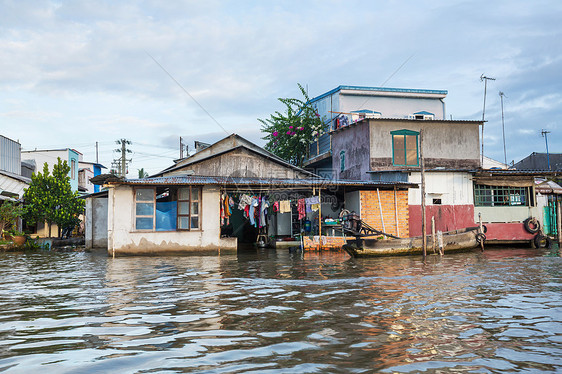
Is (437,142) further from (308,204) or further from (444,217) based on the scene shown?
(308,204)

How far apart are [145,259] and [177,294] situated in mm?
8366

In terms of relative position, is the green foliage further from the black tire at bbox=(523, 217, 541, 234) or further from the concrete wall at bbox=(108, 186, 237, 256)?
the black tire at bbox=(523, 217, 541, 234)

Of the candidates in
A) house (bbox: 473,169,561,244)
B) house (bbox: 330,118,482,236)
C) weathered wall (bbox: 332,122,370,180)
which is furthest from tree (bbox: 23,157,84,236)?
house (bbox: 473,169,561,244)

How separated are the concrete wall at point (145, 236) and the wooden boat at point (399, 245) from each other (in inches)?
217

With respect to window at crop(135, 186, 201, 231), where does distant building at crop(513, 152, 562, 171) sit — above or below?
above

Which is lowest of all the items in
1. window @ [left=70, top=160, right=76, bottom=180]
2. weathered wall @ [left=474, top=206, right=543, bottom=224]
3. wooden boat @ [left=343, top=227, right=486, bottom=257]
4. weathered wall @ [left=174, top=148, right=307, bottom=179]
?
wooden boat @ [left=343, top=227, right=486, bottom=257]

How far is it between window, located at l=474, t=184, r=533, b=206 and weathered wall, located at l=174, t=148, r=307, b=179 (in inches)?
367

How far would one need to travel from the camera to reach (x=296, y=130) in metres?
31.5

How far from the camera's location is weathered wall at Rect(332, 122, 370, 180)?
24.3 metres

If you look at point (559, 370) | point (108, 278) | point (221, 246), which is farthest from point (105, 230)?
point (559, 370)

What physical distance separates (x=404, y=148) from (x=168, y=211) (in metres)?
13.2

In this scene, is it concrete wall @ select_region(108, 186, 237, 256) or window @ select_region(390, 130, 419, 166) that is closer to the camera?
concrete wall @ select_region(108, 186, 237, 256)

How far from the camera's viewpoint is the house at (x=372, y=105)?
2955cm

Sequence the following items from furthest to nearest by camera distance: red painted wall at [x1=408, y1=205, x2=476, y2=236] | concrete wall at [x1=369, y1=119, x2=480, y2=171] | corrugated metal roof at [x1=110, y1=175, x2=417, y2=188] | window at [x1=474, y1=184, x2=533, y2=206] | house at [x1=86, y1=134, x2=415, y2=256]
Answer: concrete wall at [x1=369, y1=119, x2=480, y2=171] → window at [x1=474, y1=184, x2=533, y2=206] → red painted wall at [x1=408, y1=205, x2=476, y2=236] → house at [x1=86, y1=134, x2=415, y2=256] → corrugated metal roof at [x1=110, y1=175, x2=417, y2=188]
